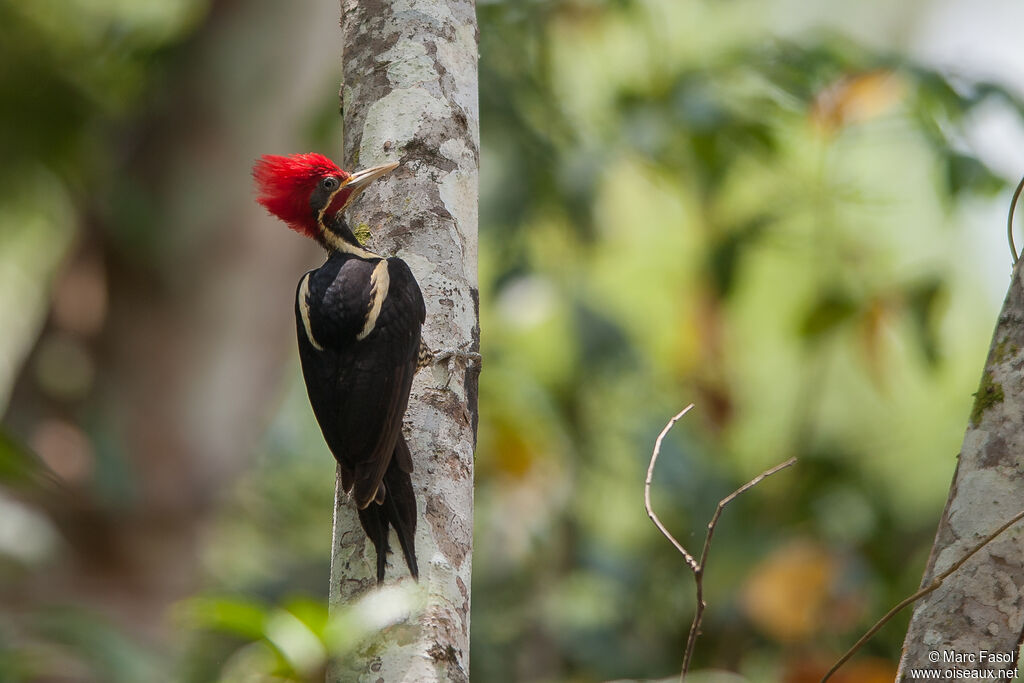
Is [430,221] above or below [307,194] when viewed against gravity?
below

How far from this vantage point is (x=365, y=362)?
259 centimetres

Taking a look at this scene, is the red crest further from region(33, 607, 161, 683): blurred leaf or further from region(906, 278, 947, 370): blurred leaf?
region(906, 278, 947, 370): blurred leaf

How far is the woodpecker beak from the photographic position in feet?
8.25

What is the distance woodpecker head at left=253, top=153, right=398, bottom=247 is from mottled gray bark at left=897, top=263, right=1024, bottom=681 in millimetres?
1730

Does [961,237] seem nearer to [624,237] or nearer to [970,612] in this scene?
[624,237]

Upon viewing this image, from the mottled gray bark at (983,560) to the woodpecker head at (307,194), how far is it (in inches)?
68.1

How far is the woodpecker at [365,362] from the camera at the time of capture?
2.26m

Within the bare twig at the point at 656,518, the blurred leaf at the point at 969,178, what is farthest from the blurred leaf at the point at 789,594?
the bare twig at the point at 656,518

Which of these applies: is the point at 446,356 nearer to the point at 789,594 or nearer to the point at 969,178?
the point at 969,178

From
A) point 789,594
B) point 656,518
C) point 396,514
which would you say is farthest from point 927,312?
point 396,514

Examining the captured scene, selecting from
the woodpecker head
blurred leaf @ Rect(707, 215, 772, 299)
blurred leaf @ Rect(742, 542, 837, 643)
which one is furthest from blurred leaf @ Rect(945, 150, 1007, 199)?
the woodpecker head

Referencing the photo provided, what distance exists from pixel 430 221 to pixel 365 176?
21 cm

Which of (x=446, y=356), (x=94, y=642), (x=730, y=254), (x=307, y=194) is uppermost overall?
(x=730, y=254)

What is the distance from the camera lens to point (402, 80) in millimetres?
2559
